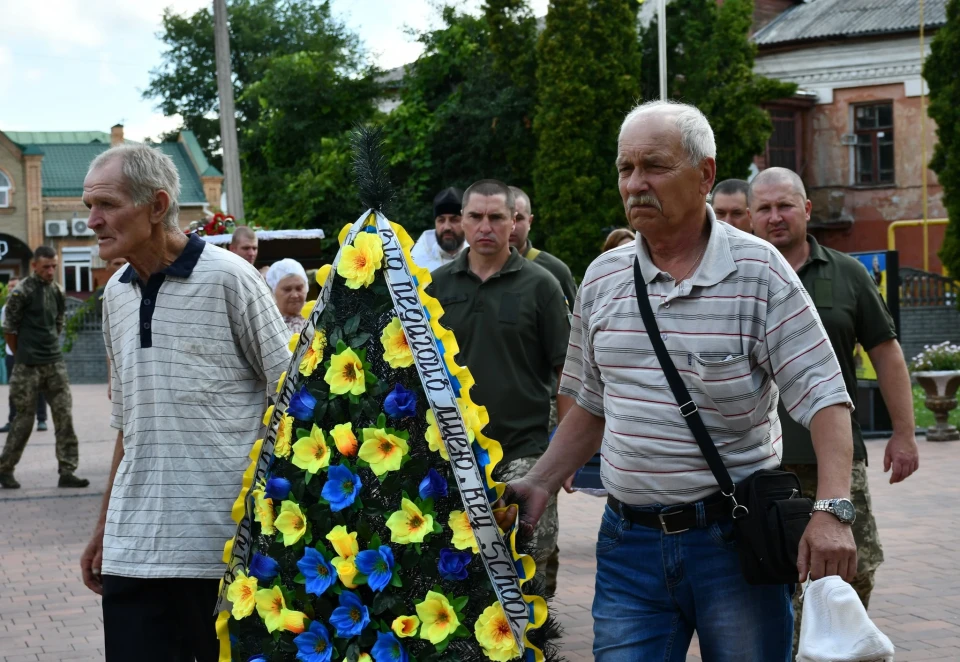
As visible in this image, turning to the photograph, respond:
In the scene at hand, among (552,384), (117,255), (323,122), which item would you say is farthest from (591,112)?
(117,255)

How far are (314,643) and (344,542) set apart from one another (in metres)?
0.28

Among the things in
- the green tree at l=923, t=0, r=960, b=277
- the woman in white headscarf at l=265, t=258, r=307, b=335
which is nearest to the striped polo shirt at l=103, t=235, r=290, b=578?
the woman in white headscarf at l=265, t=258, r=307, b=335

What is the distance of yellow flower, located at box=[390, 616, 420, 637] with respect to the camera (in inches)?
127

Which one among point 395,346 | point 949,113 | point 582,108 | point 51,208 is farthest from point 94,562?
point 51,208

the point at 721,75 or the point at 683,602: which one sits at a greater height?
the point at 721,75

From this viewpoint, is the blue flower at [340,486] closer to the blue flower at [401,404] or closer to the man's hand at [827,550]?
the blue flower at [401,404]

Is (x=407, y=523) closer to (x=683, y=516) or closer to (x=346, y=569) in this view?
(x=346, y=569)

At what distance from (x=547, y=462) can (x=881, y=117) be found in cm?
3413

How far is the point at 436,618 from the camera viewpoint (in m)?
3.21

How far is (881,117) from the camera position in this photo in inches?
1387

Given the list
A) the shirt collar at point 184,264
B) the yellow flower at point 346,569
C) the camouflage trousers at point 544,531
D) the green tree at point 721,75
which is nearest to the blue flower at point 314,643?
the yellow flower at point 346,569

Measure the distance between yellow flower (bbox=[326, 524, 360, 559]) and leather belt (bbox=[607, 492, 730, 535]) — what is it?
73cm

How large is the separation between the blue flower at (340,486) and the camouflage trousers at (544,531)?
208 centimetres

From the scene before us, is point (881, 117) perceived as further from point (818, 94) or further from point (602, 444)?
point (602, 444)
